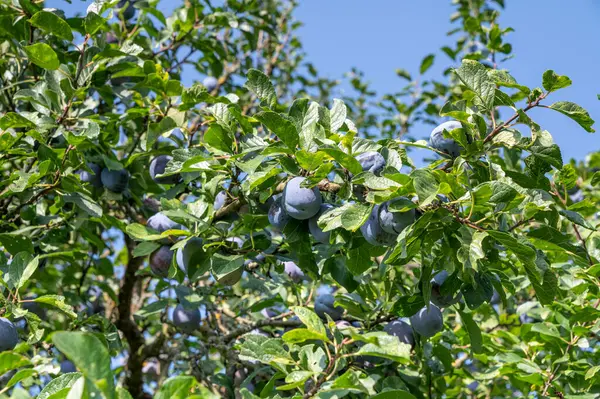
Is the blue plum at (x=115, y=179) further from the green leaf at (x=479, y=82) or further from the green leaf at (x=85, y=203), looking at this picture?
the green leaf at (x=479, y=82)

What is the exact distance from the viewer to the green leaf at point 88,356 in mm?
731

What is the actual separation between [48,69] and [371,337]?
143cm

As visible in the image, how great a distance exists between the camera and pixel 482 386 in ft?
8.72

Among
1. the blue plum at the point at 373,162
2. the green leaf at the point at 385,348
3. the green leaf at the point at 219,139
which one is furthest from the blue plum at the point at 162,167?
the green leaf at the point at 385,348

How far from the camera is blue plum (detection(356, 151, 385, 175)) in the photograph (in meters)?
1.39

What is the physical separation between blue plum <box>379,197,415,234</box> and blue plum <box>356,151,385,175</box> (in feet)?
0.32

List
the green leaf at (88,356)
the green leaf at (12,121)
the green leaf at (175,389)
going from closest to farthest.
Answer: the green leaf at (88,356) < the green leaf at (175,389) < the green leaf at (12,121)

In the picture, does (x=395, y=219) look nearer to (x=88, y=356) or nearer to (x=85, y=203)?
(x=88, y=356)

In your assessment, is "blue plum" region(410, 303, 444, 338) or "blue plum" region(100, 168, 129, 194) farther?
"blue plum" region(100, 168, 129, 194)

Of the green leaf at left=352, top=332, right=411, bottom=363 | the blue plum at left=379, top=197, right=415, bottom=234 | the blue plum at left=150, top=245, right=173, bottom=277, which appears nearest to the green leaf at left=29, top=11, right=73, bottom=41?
the blue plum at left=150, top=245, right=173, bottom=277

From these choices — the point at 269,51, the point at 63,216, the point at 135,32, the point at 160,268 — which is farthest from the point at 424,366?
the point at 269,51

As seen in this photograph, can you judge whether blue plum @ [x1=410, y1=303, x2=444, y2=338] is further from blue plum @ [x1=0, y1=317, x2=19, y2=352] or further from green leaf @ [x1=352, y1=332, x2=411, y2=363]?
blue plum @ [x1=0, y1=317, x2=19, y2=352]

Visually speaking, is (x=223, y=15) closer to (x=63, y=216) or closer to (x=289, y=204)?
(x=63, y=216)

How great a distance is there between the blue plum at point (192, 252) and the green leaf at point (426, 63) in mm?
2916
